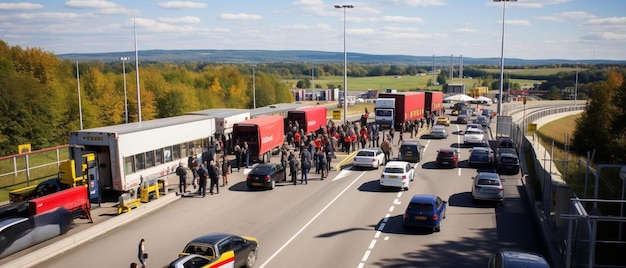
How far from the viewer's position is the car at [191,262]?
40.6 ft

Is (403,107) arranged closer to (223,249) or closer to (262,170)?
(262,170)

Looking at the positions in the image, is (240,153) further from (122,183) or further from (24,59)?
(24,59)

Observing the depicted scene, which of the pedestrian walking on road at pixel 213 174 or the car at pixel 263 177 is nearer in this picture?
the pedestrian walking on road at pixel 213 174

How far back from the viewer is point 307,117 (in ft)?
140

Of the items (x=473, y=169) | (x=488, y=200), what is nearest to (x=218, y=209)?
(x=488, y=200)

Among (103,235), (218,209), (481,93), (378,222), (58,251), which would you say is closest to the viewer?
(58,251)

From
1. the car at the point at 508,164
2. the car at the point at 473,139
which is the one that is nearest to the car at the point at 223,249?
the car at the point at 508,164

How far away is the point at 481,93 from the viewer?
401 ft

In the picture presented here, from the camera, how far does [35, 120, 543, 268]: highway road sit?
1617 centimetres

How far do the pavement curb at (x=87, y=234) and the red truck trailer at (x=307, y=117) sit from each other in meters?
19.3

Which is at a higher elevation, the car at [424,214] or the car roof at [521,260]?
the car roof at [521,260]

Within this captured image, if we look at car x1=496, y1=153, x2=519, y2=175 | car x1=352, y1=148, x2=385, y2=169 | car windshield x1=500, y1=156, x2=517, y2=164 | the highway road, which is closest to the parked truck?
the highway road

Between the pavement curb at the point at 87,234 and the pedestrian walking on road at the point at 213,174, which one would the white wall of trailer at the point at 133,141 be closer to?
the pavement curb at the point at 87,234

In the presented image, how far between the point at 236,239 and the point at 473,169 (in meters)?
20.8
